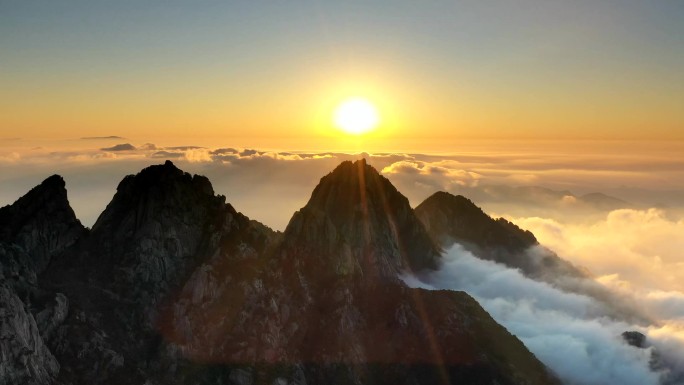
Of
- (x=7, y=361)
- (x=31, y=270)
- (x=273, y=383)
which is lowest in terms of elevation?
(x=273, y=383)

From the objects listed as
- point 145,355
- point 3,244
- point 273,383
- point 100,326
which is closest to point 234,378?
point 273,383

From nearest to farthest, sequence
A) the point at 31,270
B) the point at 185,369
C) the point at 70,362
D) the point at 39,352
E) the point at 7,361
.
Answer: the point at 7,361 → the point at 39,352 → the point at 70,362 → the point at 31,270 → the point at 185,369

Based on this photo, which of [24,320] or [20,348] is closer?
[20,348]

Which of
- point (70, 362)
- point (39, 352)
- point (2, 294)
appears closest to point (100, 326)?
point (70, 362)

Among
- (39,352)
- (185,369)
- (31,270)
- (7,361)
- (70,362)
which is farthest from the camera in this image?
(185,369)

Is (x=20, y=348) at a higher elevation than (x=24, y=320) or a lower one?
lower

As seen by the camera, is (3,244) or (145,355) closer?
(3,244)

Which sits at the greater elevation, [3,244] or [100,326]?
[3,244]

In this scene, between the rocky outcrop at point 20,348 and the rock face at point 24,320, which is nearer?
the rocky outcrop at point 20,348

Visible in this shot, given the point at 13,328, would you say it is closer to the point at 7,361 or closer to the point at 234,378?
the point at 7,361

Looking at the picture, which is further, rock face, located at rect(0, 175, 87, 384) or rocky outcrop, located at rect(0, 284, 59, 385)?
rock face, located at rect(0, 175, 87, 384)
